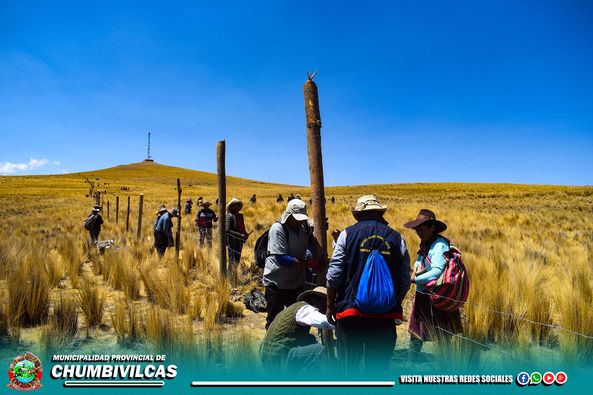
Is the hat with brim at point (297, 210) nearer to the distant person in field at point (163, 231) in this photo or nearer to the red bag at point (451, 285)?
the red bag at point (451, 285)

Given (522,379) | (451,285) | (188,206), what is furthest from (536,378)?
(188,206)

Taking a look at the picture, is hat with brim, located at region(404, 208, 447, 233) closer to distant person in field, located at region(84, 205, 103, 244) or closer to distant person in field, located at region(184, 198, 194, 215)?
distant person in field, located at region(84, 205, 103, 244)

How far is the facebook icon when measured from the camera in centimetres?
349

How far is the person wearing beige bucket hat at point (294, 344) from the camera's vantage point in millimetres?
3098

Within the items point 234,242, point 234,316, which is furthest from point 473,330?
point 234,242

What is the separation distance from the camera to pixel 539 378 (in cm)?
354

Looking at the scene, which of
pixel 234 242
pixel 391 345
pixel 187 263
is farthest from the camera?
pixel 187 263

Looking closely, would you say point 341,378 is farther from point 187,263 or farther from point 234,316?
point 187,263

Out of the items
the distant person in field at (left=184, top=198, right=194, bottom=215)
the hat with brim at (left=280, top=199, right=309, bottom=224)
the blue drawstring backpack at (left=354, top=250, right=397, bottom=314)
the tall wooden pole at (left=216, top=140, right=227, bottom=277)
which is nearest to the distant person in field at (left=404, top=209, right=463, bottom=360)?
the blue drawstring backpack at (left=354, top=250, right=397, bottom=314)

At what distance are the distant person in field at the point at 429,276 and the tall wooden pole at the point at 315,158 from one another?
1.49 m

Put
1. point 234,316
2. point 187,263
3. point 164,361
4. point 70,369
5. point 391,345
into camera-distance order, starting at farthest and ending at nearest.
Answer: point 187,263, point 234,316, point 164,361, point 70,369, point 391,345

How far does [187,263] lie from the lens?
9.45m

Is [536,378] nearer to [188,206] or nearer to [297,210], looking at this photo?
[297,210]

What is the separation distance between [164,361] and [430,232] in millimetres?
3079
